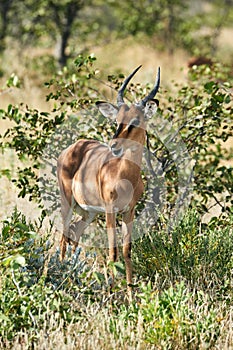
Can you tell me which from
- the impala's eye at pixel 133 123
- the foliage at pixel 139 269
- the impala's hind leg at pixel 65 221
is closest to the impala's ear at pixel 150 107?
the impala's eye at pixel 133 123

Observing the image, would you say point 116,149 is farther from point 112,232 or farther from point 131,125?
point 112,232

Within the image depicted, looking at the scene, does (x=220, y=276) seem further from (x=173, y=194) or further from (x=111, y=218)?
(x=173, y=194)

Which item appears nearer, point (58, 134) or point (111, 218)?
point (111, 218)

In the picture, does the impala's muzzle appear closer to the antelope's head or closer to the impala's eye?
the antelope's head

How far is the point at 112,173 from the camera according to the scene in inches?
194

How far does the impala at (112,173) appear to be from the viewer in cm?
468

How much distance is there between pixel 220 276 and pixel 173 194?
150 centimetres

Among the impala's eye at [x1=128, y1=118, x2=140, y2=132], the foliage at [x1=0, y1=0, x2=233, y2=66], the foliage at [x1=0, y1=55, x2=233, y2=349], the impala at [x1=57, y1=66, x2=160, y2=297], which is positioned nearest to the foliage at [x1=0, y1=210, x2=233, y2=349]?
the foliage at [x1=0, y1=55, x2=233, y2=349]

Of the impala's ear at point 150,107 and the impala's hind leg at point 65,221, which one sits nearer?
the impala's ear at point 150,107

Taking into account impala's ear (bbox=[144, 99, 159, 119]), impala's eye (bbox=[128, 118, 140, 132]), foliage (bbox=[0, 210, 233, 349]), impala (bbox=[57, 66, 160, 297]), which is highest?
impala's ear (bbox=[144, 99, 159, 119])

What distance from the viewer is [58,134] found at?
21.1ft

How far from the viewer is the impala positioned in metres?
4.68

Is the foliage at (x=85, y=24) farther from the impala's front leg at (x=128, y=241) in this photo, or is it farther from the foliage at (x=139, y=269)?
the impala's front leg at (x=128, y=241)

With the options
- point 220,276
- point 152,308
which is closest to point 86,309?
point 152,308
